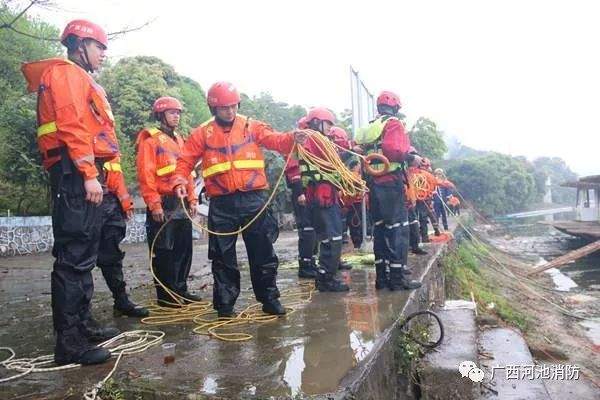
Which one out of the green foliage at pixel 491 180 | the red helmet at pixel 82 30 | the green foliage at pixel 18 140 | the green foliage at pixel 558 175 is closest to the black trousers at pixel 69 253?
the red helmet at pixel 82 30

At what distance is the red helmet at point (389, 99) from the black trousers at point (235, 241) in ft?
6.92

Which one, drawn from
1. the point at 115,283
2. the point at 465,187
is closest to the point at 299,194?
the point at 115,283

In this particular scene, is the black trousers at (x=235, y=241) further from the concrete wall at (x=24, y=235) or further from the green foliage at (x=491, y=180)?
the green foliage at (x=491, y=180)

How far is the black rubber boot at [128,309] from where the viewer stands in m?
4.58

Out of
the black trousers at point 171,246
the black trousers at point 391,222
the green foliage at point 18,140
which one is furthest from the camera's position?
the green foliage at point 18,140

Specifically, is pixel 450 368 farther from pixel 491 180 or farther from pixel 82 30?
pixel 491 180

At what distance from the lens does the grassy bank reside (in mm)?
8852

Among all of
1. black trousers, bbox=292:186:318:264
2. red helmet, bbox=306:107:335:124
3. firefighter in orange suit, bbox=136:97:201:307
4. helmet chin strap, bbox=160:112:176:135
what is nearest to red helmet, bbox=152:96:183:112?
firefighter in orange suit, bbox=136:97:201:307

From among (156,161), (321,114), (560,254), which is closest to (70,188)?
(156,161)

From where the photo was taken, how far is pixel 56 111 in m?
3.04

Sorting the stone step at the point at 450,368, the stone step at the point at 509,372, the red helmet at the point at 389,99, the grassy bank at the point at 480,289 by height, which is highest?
the red helmet at the point at 389,99

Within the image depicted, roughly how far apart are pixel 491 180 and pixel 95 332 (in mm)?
46240

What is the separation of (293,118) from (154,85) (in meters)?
12.4

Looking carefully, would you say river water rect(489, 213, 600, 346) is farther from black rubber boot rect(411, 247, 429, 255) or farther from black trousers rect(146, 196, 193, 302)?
black trousers rect(146, 196, 193, 302)
